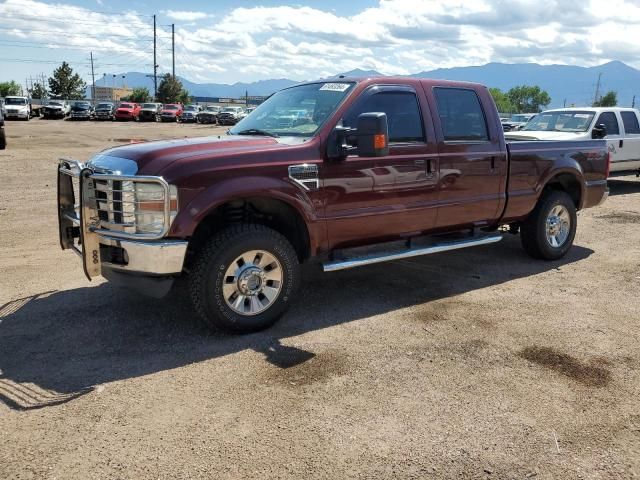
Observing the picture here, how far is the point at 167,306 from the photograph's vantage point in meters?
5.11

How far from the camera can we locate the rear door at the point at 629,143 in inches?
496

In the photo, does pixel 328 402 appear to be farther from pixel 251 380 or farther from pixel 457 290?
pixel 457 290

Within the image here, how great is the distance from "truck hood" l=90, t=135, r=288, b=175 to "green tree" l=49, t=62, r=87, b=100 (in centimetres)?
8737

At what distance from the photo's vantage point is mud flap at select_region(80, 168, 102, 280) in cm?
417

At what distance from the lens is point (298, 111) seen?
16.9 feet

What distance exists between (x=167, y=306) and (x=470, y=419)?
290cm

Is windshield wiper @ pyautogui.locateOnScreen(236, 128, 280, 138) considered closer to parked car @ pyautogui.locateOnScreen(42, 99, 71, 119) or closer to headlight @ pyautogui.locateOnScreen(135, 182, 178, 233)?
headlight @ pyautogui.locateOnScreen(135, 182, 178, 233)

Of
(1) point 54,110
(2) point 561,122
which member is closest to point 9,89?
(1) point 54,110

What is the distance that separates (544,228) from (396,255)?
2.52 metres

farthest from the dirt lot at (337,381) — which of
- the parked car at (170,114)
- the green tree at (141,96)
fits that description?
the green tree at (141,96)

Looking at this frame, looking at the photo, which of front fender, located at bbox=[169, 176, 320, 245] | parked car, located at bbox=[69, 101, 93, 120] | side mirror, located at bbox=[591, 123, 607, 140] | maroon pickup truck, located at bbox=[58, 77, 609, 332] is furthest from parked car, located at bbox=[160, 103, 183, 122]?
front fender, located at bbox=[169, 176, 320, 245]

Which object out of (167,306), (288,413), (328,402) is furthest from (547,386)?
(167,306)

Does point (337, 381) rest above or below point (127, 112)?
below

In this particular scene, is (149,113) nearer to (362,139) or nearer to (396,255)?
(396,255)
